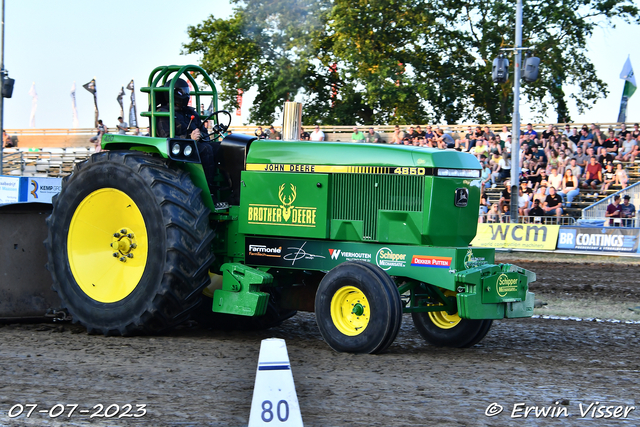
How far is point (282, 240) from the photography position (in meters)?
7.43

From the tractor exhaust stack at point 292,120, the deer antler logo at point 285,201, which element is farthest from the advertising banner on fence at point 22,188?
the deer antler logo at point 285,201

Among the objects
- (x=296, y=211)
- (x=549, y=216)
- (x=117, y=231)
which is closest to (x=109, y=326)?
(x=117, y=231)

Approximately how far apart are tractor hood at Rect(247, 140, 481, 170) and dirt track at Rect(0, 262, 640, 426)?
171 cm

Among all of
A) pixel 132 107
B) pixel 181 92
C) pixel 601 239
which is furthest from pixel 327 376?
pixel 132 107

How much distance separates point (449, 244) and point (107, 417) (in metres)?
3.59

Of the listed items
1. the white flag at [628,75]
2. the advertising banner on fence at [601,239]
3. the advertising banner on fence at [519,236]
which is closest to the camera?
the advertising banner on fence at [601,239]

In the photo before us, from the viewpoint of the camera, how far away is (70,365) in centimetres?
598

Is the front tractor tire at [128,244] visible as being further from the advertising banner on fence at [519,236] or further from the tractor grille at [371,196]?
the advertising banner on fence at [519,236]

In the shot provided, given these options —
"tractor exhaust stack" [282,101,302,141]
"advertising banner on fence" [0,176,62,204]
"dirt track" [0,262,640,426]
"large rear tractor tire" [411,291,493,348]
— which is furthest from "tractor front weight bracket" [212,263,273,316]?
"advertising banner on fence" [0,176,62,204]

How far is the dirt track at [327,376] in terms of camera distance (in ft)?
15.2

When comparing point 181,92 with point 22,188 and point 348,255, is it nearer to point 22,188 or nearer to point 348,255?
point 348,255

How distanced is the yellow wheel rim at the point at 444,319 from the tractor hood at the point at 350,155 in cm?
146

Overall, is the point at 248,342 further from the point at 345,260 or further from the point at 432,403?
the point at 432,403

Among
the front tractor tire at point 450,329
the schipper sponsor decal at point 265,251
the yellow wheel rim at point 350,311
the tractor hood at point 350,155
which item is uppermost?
the tractor hood at point 350,155
